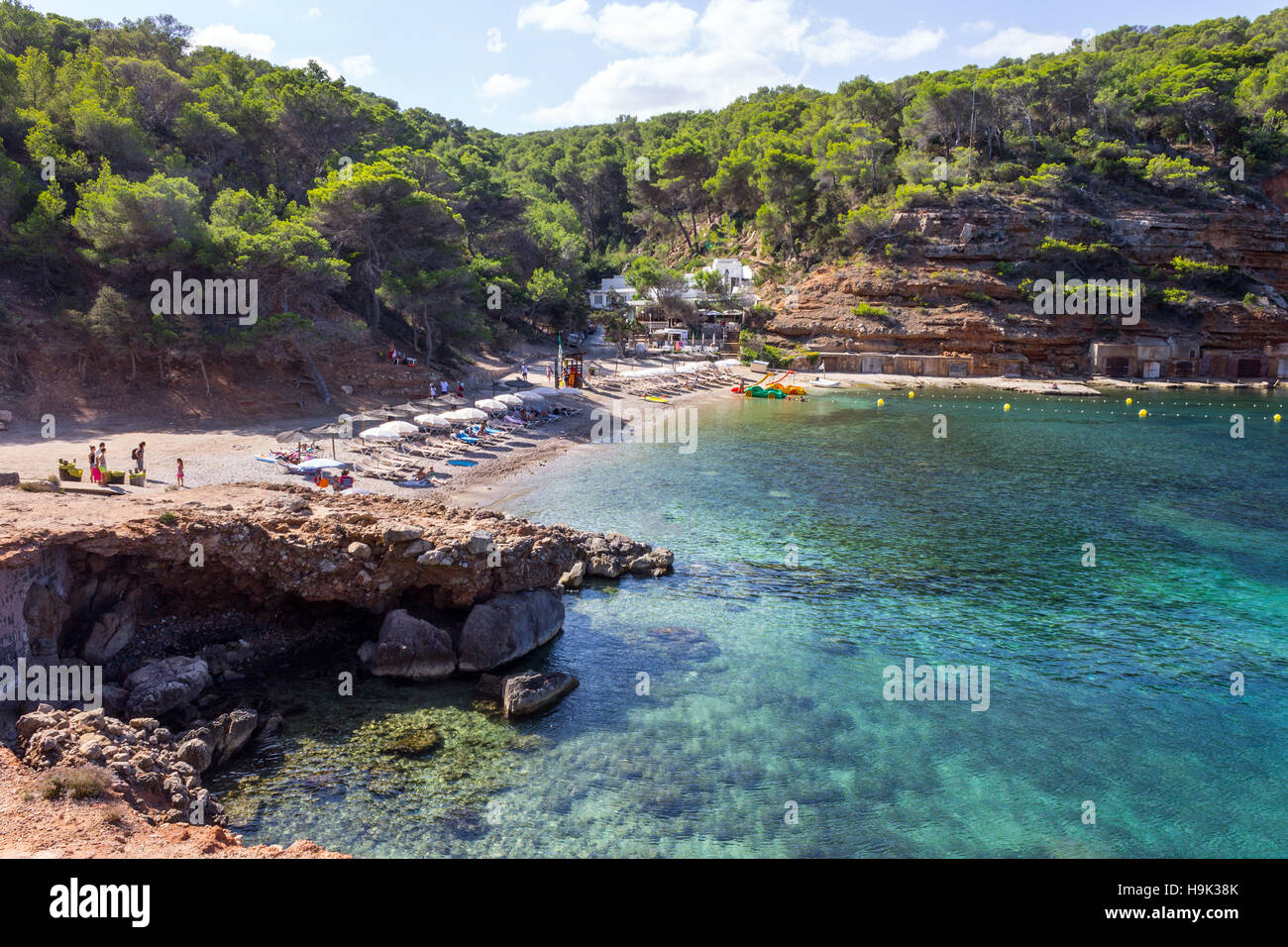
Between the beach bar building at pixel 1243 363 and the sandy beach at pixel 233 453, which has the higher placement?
the beach bar building at pixel 1243 363

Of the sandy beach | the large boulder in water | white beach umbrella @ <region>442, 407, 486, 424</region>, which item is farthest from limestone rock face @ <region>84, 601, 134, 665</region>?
white beach umbrella @ <region>442, 407, 486, 424</region>

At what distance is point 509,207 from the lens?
220ft

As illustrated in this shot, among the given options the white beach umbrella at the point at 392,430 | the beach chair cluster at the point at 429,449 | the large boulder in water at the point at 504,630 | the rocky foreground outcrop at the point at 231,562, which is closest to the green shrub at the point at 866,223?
the beach chair cluster at the point at 429,449

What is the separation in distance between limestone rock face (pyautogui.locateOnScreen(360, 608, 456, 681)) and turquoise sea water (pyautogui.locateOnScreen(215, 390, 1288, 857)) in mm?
540

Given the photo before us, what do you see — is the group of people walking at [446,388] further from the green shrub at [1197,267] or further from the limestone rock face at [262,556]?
the green shrub at [1197,267]

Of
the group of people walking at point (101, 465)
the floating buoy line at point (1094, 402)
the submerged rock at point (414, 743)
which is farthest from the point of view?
the floating buoy line at point (1094, 402)

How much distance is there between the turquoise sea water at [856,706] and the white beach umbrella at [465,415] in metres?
7.71

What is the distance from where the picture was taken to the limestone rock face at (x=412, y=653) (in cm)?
1630

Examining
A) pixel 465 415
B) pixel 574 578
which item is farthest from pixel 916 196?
pixel 574 578
